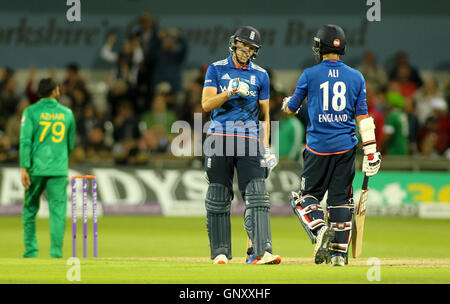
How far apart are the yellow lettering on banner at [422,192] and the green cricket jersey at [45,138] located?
929cm

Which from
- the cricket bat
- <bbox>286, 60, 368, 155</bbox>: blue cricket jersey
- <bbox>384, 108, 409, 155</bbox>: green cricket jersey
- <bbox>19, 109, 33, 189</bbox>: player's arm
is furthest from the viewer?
<bbox>384, 108, 409, 155</bbox>: green cricket jersey

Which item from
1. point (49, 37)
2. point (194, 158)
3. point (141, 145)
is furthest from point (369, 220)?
point (49, 37)

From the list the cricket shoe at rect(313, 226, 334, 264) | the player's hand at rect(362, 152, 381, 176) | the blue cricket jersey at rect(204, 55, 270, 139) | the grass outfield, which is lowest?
the grass outfield

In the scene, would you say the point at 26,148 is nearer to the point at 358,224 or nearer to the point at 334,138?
the point at 334,138

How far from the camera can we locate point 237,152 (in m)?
8.91

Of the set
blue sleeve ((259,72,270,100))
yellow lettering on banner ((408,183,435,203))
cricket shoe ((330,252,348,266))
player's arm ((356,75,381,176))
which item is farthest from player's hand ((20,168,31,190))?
yellow lettering on banner ((408,183,435,203))

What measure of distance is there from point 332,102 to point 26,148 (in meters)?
4.16

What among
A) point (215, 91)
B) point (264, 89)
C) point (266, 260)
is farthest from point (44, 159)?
point (266, 260)

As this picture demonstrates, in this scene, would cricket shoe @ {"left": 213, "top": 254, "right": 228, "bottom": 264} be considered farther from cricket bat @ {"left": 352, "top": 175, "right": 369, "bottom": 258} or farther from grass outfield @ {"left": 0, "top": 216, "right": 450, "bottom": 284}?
cricket bat @ {"left": 352, "top": 175, "right": 369, "bottom": 258}

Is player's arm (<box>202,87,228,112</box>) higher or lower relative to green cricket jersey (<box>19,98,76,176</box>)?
higher

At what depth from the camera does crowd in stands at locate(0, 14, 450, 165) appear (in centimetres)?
1853

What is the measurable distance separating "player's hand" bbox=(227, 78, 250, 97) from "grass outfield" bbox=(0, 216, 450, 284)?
66.7 inches

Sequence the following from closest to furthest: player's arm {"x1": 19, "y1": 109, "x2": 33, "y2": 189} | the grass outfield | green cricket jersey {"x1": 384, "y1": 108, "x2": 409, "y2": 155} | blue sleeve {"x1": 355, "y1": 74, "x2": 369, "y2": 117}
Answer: the grass outfield, blue sleeve {"x1": 355, "y1": 74, "x2": 369, "y2": 117}, player's arm {"x1": 19, "y1": 109, "x2": 33, "y2": 189}, green cricket jersey {"x1": 384, "y1": 108, "x2": 409, "y2": 155}

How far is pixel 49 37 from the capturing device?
22562 millimetres
